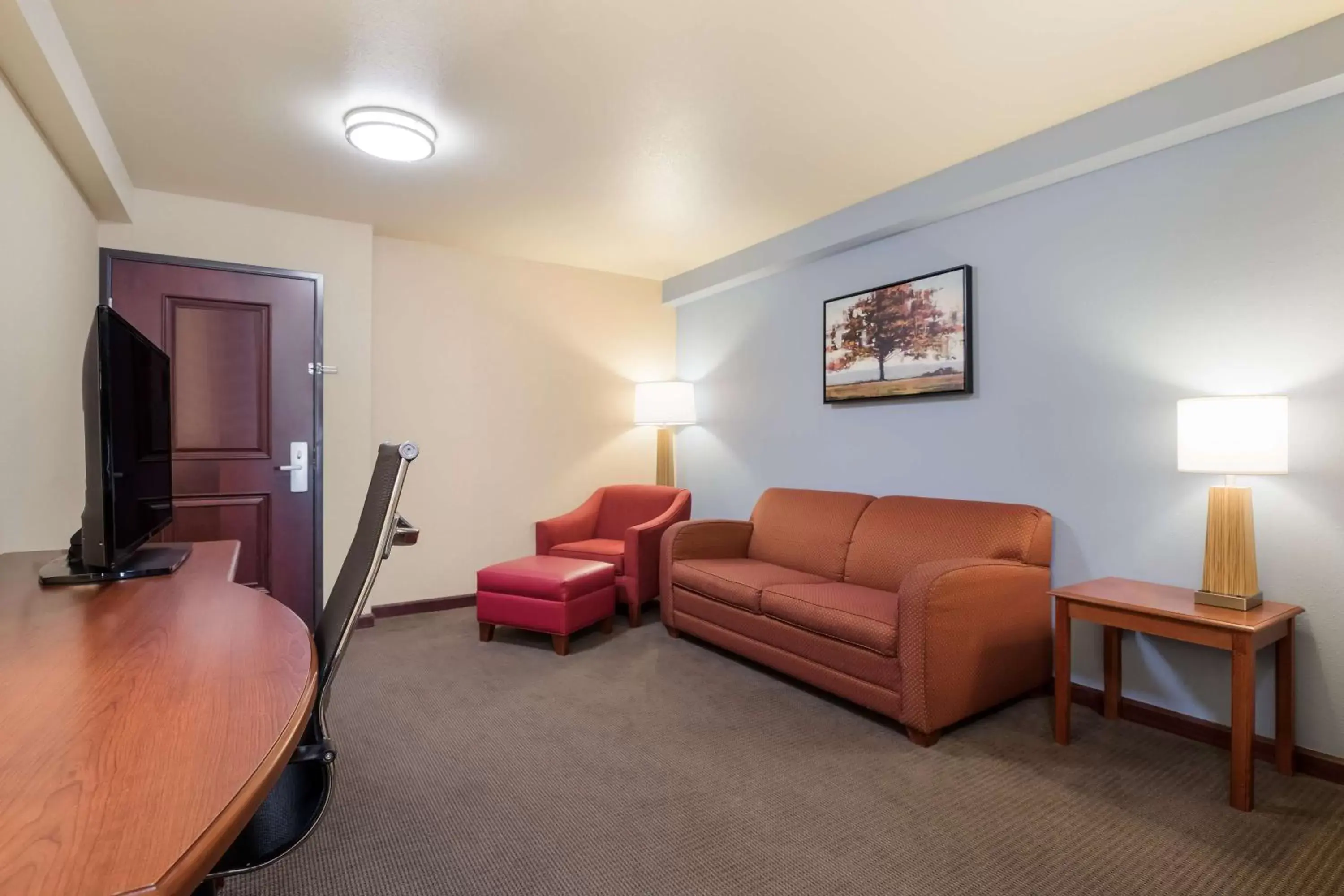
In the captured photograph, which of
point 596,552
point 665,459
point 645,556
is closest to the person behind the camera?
point 645,556

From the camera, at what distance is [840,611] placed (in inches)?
106

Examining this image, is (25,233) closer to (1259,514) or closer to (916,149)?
(916,149)

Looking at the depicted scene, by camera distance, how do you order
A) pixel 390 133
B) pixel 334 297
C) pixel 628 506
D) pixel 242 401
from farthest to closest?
pixel 628 506 < pixel 334 297 < pixel 242 401 < pixel 390 133

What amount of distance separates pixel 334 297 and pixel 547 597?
217 cm

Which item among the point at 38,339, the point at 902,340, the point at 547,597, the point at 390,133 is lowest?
the point at 547,597

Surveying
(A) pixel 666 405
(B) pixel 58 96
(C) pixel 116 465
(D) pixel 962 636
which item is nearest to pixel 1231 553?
(D) pixel 962 636

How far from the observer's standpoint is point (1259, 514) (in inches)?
90.1

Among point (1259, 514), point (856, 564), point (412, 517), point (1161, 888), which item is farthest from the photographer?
point (412, 517)

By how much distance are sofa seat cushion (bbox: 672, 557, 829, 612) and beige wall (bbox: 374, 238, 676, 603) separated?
151cm

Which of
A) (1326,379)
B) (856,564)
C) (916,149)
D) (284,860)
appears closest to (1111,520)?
(1326,379)

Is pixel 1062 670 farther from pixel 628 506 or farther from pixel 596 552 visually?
pixel 628 506

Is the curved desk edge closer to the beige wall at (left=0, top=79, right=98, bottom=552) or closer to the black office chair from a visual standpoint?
the black office chair

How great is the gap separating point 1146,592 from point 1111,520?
0.40 meters

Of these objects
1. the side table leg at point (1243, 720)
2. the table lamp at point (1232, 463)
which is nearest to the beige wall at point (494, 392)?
the table lamp at point (1232, 463)
